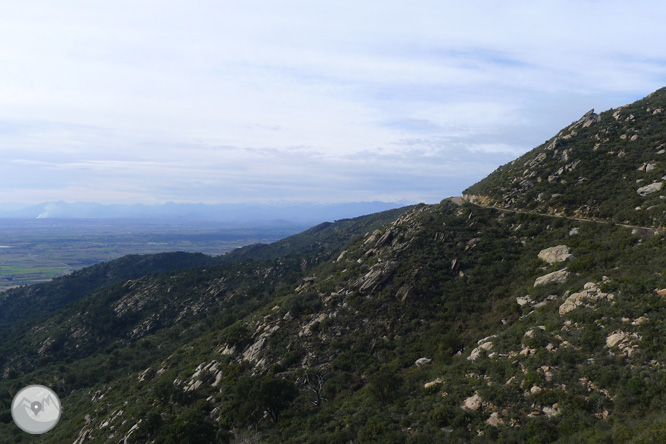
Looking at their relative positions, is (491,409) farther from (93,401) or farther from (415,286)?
(93,401)

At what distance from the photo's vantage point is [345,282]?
47656mm

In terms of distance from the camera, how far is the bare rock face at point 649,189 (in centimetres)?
3984

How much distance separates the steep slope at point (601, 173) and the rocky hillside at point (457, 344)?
1.01ft

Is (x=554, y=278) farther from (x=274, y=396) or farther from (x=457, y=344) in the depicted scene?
(x=274, y=396)

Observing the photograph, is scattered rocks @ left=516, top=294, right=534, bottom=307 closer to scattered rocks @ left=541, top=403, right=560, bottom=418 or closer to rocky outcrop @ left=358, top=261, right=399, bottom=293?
scattered rocks @ left=541, top=403, right=560, bottom=418

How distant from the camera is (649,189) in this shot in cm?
4047

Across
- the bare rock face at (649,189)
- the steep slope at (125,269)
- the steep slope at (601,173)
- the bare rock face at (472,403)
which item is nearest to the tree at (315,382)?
the bare rock face at (472,403)

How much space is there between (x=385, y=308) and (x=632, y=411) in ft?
82.8

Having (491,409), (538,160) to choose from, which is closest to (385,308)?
(491,409)

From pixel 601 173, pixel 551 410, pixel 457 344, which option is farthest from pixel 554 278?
pixel 601 173

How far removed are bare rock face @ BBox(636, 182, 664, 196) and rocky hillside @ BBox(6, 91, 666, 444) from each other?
2.38 feet

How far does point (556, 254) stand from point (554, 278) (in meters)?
5.98

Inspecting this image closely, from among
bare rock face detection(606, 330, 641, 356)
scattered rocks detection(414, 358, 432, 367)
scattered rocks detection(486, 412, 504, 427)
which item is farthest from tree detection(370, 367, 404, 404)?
bare rock face detection(606, 330, 641, 356)

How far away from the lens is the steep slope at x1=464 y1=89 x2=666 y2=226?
4075cm
